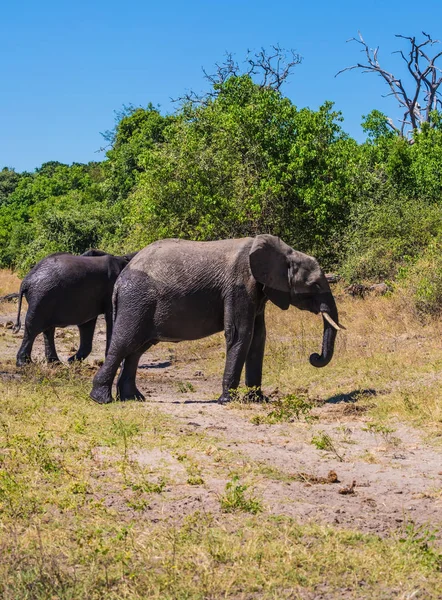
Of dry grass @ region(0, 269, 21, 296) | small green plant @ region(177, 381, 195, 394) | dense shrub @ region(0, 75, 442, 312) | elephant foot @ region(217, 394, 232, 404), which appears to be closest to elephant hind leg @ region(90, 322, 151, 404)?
elephant foot @ region(217, 394, 232, 404)

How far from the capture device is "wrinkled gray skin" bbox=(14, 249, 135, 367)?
526 inches

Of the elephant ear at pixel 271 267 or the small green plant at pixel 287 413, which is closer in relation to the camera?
the small green plant at pixel 287 413

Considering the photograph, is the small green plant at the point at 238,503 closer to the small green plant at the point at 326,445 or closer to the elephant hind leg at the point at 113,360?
the small green plant at the point at 326,445

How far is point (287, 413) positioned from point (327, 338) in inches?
63.0

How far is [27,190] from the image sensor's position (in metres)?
45.2

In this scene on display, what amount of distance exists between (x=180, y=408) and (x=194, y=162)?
36.3 feet

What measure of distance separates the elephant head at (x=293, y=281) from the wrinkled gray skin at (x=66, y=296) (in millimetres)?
3609

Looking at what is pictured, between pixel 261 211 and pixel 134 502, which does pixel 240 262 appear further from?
pixel 261 211

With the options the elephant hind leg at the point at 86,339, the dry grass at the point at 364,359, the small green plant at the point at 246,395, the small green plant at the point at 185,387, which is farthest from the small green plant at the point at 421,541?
the elephant hind leg at the point at 86,339

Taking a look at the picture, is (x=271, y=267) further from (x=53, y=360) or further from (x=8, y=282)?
(x=8, y=282)

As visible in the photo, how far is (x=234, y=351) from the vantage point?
10.3 metres

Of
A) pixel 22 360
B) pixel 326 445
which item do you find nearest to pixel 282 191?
pixel 22 360

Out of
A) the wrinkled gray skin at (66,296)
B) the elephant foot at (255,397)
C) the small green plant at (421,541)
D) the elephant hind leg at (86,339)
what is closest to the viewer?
the small green plant at (421,541)

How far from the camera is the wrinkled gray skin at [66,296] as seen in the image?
1337 centimetres
